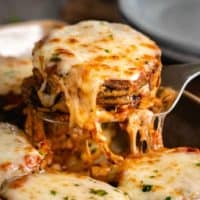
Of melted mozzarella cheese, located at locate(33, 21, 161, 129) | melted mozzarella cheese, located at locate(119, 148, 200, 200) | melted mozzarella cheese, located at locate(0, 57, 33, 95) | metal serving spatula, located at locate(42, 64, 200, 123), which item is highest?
melted mozzarella cheese, located at locate(33, 21, 161, 129)

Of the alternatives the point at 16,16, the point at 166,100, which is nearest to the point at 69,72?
the point at 166,100

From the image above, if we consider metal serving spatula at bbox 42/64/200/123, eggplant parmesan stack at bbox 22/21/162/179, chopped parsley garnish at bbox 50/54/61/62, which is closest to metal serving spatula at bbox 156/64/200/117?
metal serving spatula at bbox 42/64/200/123

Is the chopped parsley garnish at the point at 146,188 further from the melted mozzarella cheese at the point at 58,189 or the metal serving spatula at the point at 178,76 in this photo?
the metal serving spatula at the point at 178,76

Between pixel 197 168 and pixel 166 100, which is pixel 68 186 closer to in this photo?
pixel 197 168

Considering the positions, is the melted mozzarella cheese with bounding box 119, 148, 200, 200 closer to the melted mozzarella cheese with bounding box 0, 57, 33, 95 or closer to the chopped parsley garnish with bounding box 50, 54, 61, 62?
the chopped parsley garnish with bounding box 50, 54, 61, 62

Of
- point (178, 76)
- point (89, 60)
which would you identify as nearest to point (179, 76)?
point (178, 76)

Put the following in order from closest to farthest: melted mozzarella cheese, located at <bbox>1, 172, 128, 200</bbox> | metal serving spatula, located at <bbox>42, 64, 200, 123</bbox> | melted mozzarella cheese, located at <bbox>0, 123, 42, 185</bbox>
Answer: melted mozzarella cheese, located at <bbox>1, 172, 128, 200</bbox>, melted mozzarella cheese, located at <bbox>0, 123, 42, 185</bbox>, metal serving spatula, located at <bbox>42, 64, 200, 123</bbox>
